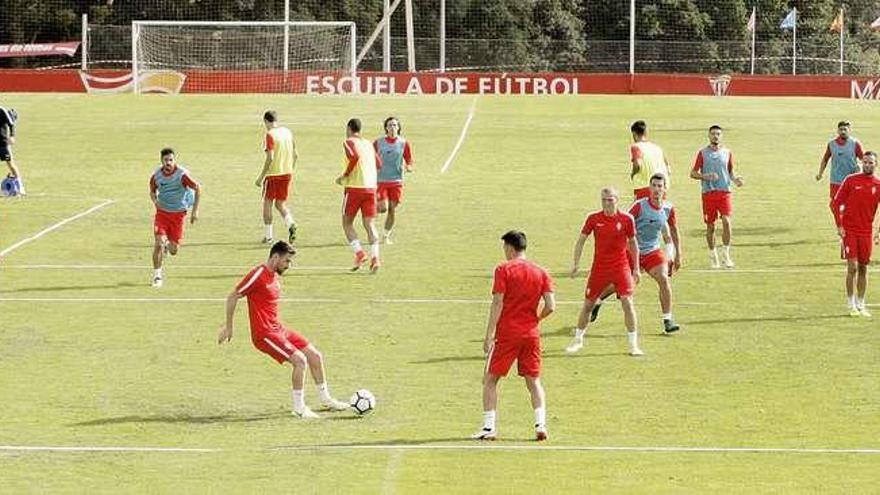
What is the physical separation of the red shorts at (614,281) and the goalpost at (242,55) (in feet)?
142

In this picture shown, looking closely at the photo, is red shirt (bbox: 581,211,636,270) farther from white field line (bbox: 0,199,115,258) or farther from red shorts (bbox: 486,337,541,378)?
white field line (bbox: 0,199,115,258)

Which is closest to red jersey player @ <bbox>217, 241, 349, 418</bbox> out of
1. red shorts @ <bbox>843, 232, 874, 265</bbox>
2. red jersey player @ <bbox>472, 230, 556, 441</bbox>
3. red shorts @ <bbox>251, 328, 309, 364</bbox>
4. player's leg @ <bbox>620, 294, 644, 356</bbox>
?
red shorts @ <bbox>251, 328, 309, 364</bbox>

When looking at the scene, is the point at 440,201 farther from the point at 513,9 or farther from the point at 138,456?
the point at 513,9

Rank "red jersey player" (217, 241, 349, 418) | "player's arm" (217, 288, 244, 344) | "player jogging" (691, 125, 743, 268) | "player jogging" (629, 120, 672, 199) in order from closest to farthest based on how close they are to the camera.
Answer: "player's arm" (217, 288, 244, 344) < "red jersey player" (217, 241, 349, 418) < "player jogging" (629, 120, 672, 199) < "player jogging" (691, 125, 743, 268)

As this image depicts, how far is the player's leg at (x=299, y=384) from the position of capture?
65.5ft

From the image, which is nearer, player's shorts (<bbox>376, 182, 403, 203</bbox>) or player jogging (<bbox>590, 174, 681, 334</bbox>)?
player jogging (<bbox>590, 174, 681, 334</bbox>)

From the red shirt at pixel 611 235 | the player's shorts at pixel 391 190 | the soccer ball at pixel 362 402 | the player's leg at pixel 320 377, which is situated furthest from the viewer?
the player's shorts at pixel 391 190

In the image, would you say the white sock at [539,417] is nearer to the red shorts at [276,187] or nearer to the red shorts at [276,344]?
the red shorts at [276,344]

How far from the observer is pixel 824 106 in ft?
209

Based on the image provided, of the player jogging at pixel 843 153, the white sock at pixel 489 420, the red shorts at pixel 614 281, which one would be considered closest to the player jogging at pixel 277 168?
the player jogging at pixel 843 153

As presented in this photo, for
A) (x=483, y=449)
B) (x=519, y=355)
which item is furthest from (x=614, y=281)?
(x=483, y=449)

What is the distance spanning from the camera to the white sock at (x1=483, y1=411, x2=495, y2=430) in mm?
18969

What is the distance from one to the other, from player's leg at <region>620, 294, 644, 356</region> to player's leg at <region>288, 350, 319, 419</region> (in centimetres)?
498

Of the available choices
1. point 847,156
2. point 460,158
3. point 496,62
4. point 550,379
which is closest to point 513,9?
point 496,62
